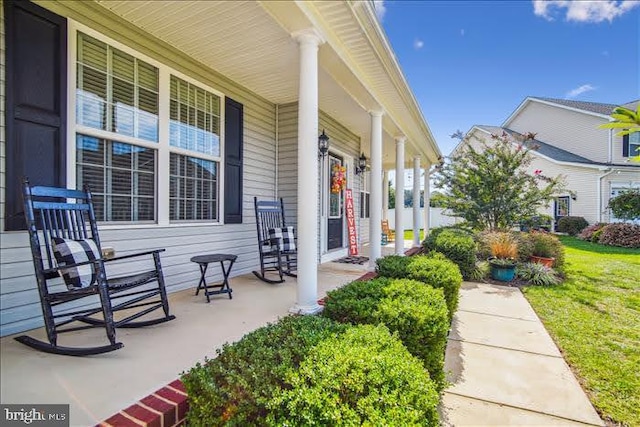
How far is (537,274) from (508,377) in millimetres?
4121

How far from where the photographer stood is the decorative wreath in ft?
20.7

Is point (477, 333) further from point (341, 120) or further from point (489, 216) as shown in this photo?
point (489, 216)

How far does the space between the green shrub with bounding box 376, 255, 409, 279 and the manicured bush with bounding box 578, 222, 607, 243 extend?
461 inches

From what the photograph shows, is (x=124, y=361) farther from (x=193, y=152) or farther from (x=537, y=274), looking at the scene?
(x=537, y=274)

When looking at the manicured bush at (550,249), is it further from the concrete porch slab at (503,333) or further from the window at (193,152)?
the window at (193,152)

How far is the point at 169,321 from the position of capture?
2.68m

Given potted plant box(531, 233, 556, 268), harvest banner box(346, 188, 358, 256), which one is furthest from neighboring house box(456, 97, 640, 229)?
harvest banner box(346, 188, 358, 256)

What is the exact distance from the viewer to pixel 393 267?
3.28 m

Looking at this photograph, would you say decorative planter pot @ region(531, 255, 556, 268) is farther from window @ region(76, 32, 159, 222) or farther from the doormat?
window @ region(76, 32, 159, 222)

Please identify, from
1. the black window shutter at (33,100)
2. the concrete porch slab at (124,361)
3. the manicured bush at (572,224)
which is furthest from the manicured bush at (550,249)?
the black window shutter at (33,100)

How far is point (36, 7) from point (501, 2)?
11.1 m

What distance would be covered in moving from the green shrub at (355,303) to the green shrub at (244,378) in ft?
1.72

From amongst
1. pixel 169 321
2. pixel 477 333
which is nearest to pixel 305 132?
pixel 169 321

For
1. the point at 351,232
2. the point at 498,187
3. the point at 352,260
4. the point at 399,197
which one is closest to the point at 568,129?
the point at 498,187
